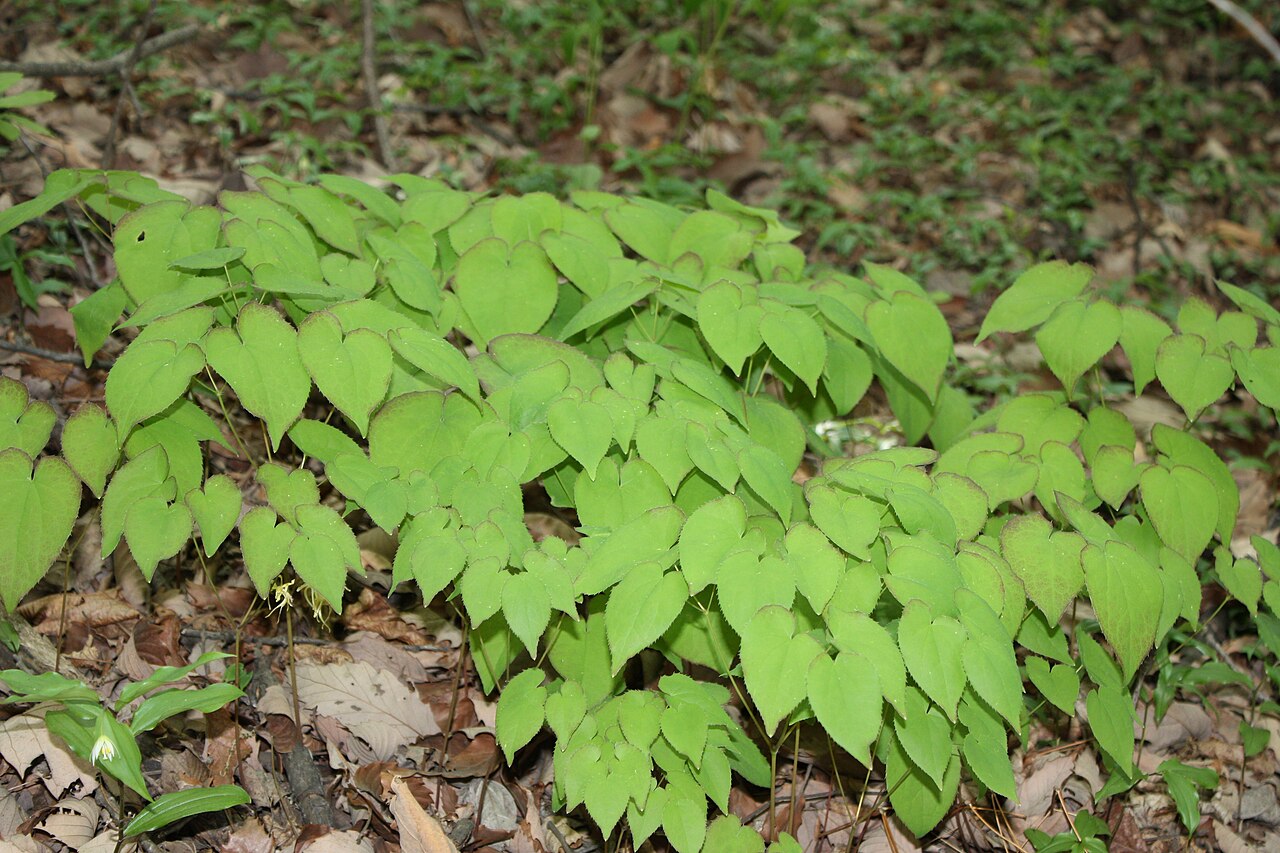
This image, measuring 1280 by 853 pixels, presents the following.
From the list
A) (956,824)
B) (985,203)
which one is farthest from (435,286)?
(985,203)

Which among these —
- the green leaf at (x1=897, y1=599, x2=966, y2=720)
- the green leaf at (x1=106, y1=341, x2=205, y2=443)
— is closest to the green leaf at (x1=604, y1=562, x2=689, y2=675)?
the green leaf at (x1=897, y1=599, x2=966, y2=720)

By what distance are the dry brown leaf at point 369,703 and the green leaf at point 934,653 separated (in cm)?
116

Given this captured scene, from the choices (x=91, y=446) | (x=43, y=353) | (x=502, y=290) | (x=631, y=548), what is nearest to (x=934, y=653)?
(x=631, y=548)

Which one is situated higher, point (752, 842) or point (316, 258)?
point (316, 258)

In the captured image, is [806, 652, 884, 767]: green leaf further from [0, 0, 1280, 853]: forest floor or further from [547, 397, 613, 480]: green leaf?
[0, 0, 1280, 853]: forest floor

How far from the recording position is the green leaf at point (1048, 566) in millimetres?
1733

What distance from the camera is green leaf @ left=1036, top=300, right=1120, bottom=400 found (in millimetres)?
2033

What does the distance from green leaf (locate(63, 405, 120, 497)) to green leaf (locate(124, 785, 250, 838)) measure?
20.1 inches

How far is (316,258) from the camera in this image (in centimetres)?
195

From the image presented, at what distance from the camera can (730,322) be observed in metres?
1.91

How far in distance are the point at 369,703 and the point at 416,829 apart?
0.36 m

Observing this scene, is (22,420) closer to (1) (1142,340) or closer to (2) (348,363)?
(2) (348,363)

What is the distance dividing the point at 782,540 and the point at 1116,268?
3.47m

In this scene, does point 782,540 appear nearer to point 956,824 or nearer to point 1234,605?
point 956,824
